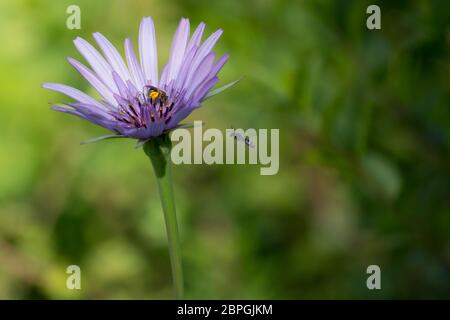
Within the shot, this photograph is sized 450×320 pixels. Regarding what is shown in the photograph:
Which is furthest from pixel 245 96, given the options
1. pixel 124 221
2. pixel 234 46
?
pixel 124 221

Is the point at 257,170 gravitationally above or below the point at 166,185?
above

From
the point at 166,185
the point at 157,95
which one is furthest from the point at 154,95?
the point at 166,185

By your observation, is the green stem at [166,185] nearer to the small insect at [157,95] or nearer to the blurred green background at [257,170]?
the small insect at [157,95]

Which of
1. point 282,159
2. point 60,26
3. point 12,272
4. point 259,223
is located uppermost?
point 60,26

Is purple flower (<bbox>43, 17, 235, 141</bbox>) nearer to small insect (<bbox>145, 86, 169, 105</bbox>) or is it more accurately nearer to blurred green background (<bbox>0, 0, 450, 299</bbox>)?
small insect (<bbox>145, 86, 169, 105</bbox>)

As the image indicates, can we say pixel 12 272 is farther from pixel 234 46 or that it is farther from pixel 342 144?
pixel 342 144

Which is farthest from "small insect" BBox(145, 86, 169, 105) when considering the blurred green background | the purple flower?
the blurred green background

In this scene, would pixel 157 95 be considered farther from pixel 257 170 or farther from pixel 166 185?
pixel 257 170

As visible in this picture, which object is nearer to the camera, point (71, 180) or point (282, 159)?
point (71, 180)
